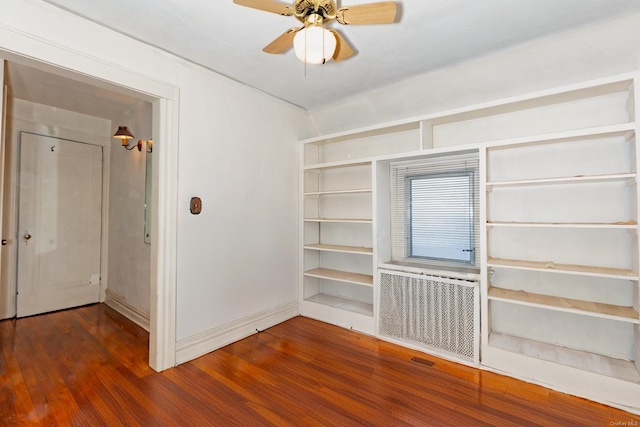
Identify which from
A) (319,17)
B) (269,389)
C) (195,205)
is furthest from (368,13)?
(269,389)

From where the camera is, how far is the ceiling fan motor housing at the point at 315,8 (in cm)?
160

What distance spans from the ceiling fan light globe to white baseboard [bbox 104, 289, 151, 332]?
9.63ft

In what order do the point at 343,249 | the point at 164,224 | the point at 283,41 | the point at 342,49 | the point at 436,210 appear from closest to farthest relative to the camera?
1. the point at 283,41
2. the point at 342,49
3. the point at 164,224
4. the point at 436,210
5. the point at 343,249

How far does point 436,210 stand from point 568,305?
51.7 inches

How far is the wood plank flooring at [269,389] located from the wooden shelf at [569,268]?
2.78 feet

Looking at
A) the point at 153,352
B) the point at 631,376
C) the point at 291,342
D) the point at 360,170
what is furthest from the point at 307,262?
the point at 631,376

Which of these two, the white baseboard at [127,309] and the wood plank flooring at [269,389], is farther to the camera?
the white baseboard at [127,309]

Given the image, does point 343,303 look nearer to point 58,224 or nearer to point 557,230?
point 557,230

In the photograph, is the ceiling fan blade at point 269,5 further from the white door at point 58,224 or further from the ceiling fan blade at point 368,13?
the white door at point 58,224

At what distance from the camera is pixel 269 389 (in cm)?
213

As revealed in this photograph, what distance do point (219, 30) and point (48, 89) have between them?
7.74 ft

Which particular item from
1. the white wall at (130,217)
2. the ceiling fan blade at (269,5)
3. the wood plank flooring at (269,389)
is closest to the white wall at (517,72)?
the ceiling fan blade at (269,5)

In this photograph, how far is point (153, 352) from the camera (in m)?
2.40

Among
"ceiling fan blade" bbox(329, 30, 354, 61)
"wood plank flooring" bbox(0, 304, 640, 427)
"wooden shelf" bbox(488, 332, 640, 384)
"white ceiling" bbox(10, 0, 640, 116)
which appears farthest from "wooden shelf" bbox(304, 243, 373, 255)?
"ceiling fan blade" bbox(329, 30, 354, 61)
